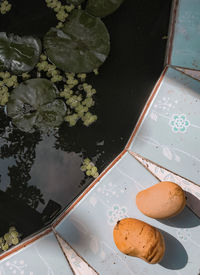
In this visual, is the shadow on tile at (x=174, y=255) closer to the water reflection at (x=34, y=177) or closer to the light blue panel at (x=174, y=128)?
the light blue panel at (x=174, y=128)

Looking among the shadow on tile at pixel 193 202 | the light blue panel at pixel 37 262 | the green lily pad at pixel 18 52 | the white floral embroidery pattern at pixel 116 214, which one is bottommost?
the light blue panel at pixel 37 262

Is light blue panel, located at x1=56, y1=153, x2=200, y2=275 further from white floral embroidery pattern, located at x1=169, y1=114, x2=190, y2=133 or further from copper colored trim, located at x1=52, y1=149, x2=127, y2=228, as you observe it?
white floral embroidery pattern, located at x1=169, y1=114, x2=190, y2=133

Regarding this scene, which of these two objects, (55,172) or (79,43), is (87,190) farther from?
(79,43)

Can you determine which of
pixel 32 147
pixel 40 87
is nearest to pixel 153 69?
pixel 40 87

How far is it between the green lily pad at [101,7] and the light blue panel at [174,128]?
1.34 ft

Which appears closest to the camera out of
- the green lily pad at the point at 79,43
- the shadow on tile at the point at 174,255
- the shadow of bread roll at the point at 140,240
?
the shadow of bread roll at the point at 140,240

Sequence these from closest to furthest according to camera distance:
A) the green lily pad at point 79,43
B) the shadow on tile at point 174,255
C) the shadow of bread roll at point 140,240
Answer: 1. the shadow of bread roll at point 140,240
2. the shadow on tile at point 174,255
3. the green lily pad at point 79,43

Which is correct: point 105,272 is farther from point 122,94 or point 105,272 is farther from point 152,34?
point 152,34

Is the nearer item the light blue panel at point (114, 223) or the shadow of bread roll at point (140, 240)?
the shadow of bread roll at point (140, 240)

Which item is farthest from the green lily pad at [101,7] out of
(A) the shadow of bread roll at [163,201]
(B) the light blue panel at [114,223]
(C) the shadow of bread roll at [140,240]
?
(C) the shadow of bread roll at [140,240]

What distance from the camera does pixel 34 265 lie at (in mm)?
1167

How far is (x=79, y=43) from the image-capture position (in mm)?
1228

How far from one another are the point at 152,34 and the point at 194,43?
0.21 meters

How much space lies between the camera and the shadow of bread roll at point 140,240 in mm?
995
